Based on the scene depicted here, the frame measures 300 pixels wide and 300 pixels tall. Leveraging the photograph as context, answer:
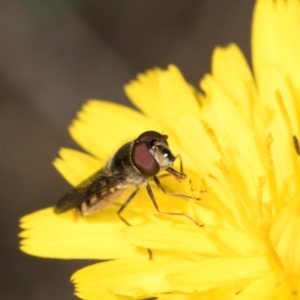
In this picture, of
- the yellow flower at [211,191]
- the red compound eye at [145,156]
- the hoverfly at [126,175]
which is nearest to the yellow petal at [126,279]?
the yellow flower at [211,191]

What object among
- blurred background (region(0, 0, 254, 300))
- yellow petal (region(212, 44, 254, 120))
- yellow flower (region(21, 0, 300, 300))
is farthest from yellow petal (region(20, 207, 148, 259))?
blurred background (region(0, 0, 254, 300))

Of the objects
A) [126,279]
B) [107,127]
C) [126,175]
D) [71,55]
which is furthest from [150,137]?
[71,55]

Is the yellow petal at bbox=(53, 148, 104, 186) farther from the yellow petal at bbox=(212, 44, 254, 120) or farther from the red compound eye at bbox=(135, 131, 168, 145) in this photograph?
the yellow petal at bbox=(212, 44, 254, 120)

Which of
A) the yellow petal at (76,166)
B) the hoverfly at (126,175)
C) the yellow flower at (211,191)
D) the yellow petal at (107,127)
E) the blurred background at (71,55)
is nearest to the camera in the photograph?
the yellow flower at (211,191)

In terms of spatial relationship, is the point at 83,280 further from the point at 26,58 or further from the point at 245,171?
the point at 26,58

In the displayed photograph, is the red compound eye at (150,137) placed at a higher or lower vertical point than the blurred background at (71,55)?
lower

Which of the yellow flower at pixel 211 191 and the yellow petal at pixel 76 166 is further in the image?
the yellow petal at pixel 76 166

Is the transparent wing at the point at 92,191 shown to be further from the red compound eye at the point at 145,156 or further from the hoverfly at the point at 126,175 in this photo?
the red compound eye at the point at 145,156
